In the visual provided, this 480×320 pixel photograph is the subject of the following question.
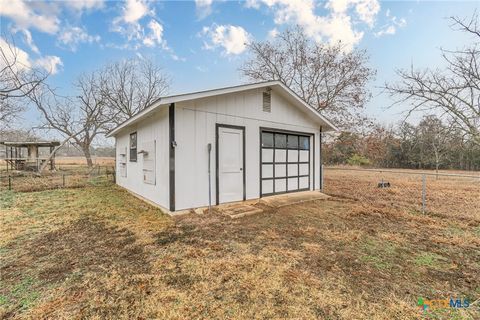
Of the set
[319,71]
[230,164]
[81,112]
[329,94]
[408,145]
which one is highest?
[319,71]

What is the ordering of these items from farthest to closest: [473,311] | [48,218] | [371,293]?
[48,218]
[371,293]
[473,311]

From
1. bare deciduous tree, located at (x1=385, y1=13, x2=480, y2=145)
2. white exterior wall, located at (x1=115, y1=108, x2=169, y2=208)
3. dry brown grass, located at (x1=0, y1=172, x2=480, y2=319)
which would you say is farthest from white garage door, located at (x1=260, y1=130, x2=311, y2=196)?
bare deciduous tree, located at (x1=385, y1=13, x2=480, y2=145)

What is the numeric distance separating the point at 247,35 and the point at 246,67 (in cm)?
196

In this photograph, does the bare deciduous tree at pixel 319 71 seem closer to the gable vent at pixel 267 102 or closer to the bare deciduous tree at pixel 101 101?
the gable vent at pixel 267 102

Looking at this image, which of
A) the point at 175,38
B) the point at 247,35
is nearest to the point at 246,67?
the point at 247,35

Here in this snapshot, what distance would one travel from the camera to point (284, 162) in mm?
7234

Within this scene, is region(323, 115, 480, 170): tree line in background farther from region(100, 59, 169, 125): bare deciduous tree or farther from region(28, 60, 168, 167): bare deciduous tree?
region(28, 60, 168, 167): bare deciduous tree

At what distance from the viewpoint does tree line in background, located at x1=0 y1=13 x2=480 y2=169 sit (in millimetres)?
4445

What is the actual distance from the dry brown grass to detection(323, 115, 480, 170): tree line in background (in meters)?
1.86

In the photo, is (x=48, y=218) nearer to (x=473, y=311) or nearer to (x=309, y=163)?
(x=473, y=311)

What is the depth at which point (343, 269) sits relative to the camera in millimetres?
2814

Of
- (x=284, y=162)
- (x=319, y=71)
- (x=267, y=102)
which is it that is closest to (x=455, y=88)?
(x=267, y=102)

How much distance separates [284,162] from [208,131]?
2.98 metres

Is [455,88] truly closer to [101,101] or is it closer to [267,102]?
[267,102]
